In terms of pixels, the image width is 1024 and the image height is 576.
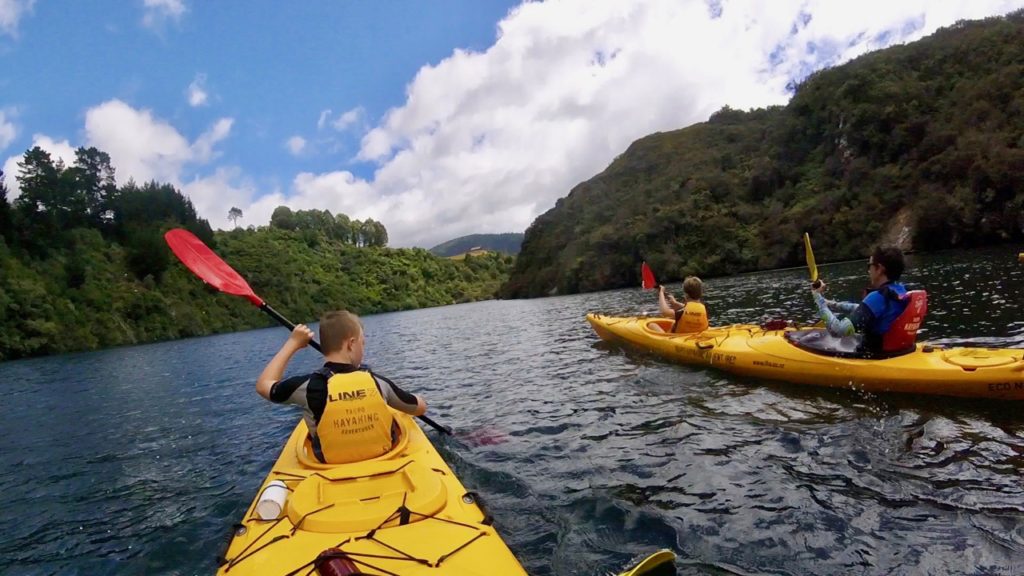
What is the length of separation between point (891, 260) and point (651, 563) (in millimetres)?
5226

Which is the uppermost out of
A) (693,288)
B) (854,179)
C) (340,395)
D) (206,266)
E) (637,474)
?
(854,179)

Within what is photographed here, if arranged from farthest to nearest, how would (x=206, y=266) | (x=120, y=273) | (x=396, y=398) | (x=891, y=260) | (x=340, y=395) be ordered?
(x=120, y=273) < (x=891, y=260) < (x=206, y=266) < (x=396, y=398) < (x=340, y=395)

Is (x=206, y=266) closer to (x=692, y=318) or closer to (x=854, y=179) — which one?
(x=692, y=318)

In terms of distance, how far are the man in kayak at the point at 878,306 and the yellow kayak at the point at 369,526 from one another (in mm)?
5360

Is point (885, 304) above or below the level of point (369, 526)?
above

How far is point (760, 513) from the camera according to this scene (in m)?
3.72

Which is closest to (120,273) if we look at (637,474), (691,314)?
(691,314)

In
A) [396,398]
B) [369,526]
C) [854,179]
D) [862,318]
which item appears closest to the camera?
[369,526]

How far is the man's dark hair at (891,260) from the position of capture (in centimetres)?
593

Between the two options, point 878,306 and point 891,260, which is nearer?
point 891,260

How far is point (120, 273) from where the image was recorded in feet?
163

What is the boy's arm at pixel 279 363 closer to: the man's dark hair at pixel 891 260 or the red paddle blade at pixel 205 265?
the red paddle blade at pixel 205 265

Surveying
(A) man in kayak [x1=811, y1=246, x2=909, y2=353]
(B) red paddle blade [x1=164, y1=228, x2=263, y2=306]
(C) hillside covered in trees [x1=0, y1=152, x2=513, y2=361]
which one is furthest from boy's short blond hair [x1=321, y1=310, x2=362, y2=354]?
(C) hillside covered in trees [x1=0, y1=152, x2=513, y2=361]

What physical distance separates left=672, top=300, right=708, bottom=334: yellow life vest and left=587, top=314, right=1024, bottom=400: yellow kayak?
0.59ft
